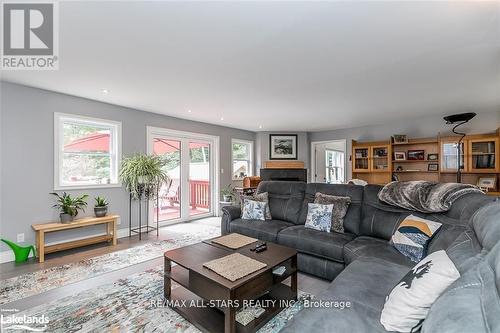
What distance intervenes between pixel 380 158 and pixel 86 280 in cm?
602

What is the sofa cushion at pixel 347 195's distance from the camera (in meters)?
2.84

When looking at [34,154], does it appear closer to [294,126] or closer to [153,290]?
[153,290]

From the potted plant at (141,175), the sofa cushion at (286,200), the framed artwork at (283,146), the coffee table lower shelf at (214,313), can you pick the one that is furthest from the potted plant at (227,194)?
the coffee table lower shelf at (214,313)

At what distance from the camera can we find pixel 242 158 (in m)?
6.99

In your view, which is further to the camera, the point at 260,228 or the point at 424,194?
the point at 260,228

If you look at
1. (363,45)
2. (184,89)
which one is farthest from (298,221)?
(184,89)

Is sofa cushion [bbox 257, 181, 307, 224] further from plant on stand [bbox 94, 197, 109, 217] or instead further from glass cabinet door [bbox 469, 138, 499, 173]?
glass cabinet door [bbox 469, 138, 499, 173]

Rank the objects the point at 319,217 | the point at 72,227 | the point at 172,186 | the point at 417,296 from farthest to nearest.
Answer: the point at 172,186
the point at 72,227
the point at 319,217
the point at 417,296

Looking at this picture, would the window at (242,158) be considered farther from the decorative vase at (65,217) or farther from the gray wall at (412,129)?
the decorative vase at (65,217)

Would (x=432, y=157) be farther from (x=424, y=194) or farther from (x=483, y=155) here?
(x=424, y=194)

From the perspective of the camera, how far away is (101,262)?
302 centimetres

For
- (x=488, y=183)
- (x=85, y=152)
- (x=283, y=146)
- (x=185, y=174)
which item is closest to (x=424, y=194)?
(x=488, y=183)

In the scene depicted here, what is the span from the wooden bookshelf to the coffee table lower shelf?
458cm

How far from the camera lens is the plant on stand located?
3699mm
